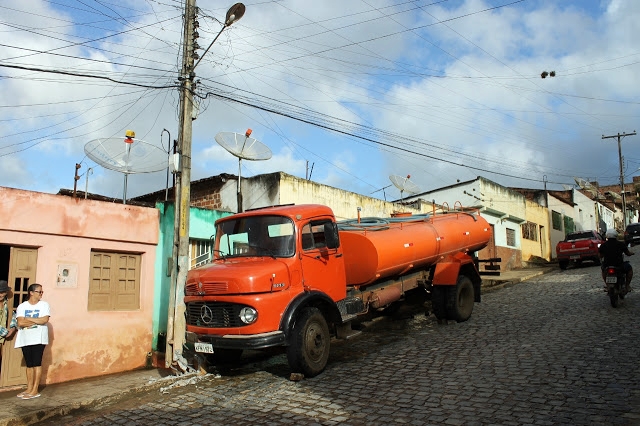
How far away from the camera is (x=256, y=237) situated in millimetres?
7605

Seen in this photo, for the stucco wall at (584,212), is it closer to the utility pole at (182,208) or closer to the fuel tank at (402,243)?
the fuel tank at (402,243)

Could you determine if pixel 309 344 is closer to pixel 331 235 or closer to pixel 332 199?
pixel 331 235

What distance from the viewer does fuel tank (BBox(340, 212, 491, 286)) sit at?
866 centimetres

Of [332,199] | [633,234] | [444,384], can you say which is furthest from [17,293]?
[633,234]

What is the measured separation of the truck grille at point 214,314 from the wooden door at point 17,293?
10.1 feet

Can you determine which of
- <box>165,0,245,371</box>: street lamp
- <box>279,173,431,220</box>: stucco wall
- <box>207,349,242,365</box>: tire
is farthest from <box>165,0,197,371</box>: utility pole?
<box>279,173,431,220</box>: stucco wall

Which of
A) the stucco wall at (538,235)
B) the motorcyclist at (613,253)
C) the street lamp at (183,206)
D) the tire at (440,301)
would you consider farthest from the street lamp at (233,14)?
the stucco wall at (538,235)

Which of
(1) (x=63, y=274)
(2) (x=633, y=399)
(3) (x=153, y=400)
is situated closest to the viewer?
(2) (x=633, y=399)

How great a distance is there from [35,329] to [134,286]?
8.88 feet

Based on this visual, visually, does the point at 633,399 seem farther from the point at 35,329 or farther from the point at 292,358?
the point at 35,329

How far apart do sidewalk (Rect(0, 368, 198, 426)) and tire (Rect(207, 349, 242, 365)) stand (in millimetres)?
353

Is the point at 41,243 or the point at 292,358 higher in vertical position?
the point at 41,243

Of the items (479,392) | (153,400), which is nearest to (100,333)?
(153,400)

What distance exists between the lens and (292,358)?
681 centimetres
